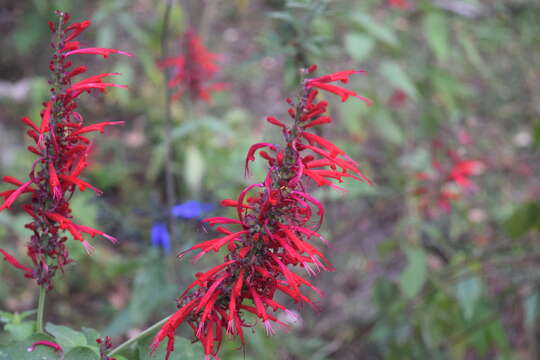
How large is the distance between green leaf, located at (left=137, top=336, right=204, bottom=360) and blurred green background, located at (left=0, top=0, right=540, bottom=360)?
535 millimetres

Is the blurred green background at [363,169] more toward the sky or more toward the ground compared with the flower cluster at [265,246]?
more toward the sky

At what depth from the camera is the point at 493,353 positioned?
3.36 metres

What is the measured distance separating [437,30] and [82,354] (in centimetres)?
204

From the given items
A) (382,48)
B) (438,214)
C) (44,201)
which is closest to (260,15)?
(382,48)

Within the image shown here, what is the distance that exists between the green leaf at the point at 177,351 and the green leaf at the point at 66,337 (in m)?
0.10

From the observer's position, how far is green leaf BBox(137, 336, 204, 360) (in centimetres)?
90

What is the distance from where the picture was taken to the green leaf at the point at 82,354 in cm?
86

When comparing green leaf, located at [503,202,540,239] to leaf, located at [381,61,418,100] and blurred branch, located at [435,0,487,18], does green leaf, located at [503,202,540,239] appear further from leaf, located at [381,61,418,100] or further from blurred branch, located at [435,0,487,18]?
blurred branch, located at [435,0,487,18]

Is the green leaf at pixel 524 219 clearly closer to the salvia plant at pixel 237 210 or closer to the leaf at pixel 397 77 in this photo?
the leaf at pixel 397 77

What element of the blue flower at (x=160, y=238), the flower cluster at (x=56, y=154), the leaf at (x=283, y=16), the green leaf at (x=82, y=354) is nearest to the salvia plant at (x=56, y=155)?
the flower cluster at (x=56, y=154)

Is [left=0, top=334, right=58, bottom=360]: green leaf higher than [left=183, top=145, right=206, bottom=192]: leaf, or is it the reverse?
[left=183, top=145, right=206, bottom=192]: leaf

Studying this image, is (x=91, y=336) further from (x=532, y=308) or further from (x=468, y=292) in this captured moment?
(x=532, y=308)

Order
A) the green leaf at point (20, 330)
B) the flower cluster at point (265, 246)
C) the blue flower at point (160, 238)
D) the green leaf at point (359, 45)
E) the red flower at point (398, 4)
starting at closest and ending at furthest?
the flower cluster at point (265, 246) → the green leaf at point (20, 330) → the blue flower at point (160, 238) → the green leaf at point (359, 45) → the red flower at point (398, 4)

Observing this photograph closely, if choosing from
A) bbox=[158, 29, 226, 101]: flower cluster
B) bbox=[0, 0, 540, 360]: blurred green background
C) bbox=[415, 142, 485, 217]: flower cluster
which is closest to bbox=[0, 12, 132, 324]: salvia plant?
bbox=[0, 0, 540, 360]: blurred green background
